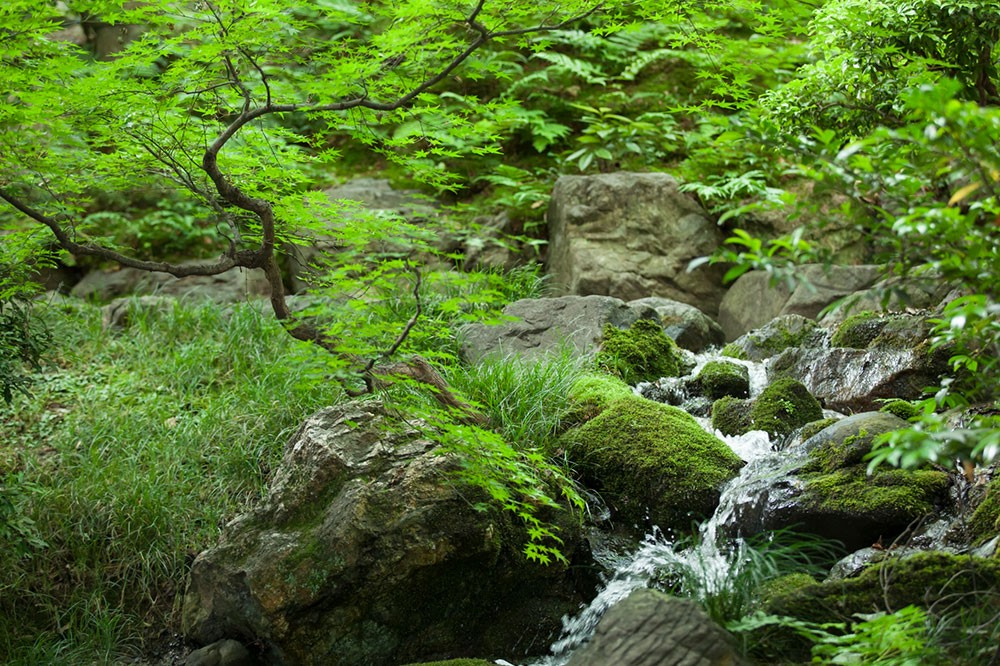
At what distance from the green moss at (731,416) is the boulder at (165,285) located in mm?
5100

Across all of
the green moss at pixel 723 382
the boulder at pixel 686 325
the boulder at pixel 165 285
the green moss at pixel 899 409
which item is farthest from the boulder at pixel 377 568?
the boulder at pixel 165 285

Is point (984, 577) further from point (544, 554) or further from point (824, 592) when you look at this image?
point (544, 554)

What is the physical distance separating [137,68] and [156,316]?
400cm

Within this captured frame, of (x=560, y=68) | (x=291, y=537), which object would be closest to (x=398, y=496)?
(x=291, y=537)

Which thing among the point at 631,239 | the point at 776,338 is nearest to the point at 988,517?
the point at 776,338

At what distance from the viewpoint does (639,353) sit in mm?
6453

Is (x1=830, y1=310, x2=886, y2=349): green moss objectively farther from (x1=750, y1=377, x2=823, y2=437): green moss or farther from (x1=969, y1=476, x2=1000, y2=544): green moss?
(x1=969, y1=476, x2=1000, y2=544): green moss

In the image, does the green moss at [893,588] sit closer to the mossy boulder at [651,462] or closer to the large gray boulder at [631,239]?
the mossy boulder at [651,462]

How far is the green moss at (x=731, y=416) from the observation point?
211 inches

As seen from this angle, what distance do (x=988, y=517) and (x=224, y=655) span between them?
11.8ft

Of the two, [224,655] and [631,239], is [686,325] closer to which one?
Result: [631,239]

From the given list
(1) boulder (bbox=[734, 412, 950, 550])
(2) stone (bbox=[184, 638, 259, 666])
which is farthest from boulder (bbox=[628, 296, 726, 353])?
(2) stone (bbox=[184, 638, 259, 666])

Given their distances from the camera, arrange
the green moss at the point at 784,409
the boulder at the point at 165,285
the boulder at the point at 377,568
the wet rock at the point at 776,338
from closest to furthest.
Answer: the boulder at the point at 377,568 < the green moss at the point at 784,409 < the wet rock at the point at 776,338 < the boulder at the point at 165,285

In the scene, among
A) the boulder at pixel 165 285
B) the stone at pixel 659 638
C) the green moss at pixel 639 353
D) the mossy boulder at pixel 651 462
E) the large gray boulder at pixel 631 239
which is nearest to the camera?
the stone at pixel 659 638
